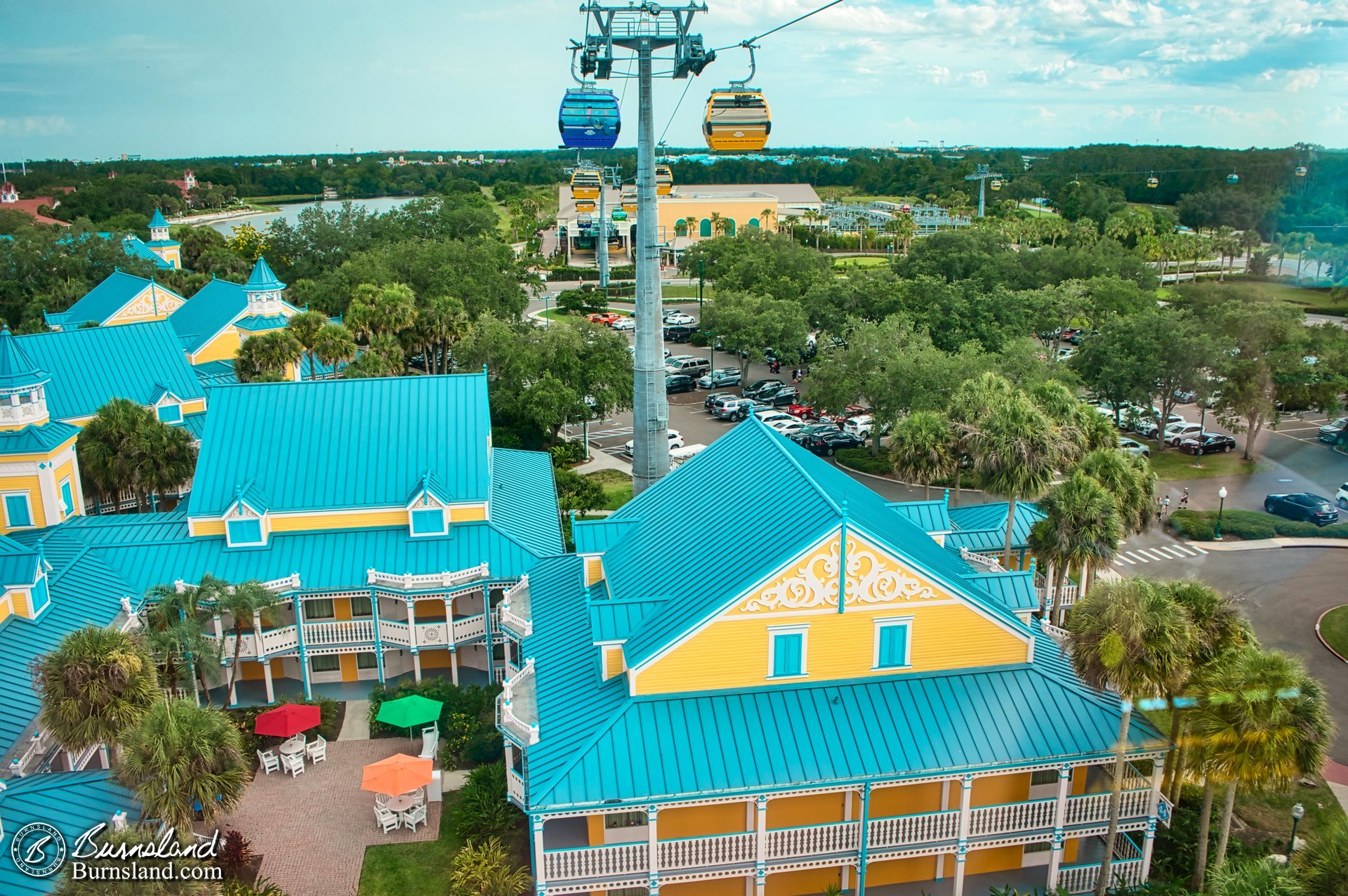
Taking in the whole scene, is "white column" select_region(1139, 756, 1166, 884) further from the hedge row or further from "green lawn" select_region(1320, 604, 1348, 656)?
the hedge row

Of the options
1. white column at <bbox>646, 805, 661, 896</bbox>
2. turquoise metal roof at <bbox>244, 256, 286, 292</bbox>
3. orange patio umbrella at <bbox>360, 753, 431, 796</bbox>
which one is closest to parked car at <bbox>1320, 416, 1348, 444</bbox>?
white column at <bbox>646, 805, 661, 896</bbox>

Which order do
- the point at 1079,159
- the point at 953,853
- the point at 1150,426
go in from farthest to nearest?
the point at 1079,159, the point at 1150,426, the point at 953,853

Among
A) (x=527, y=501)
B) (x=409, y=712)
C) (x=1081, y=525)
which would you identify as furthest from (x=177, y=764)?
(x=1081, y=525)

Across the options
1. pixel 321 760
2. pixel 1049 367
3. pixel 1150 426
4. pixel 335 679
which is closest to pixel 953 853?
pixel 321 760

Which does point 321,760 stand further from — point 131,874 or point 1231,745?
point 1231,745

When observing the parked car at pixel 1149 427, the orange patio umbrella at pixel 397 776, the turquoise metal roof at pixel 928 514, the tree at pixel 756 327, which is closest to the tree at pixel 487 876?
the orange patio umbrella at pixel 397 776

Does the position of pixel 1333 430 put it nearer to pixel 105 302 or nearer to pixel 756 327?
pixel 756 327
